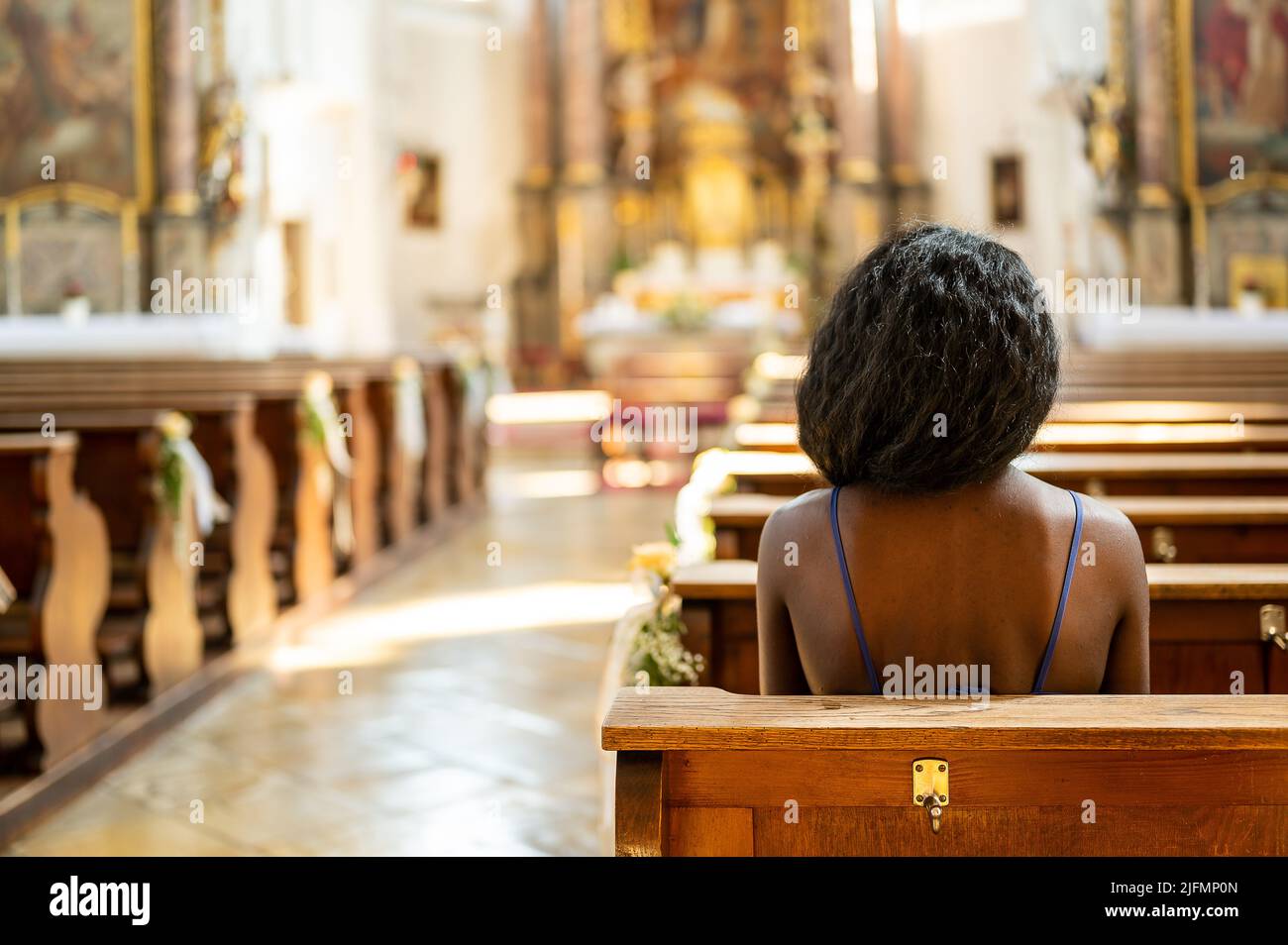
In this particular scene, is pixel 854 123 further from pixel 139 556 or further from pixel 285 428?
pixel 139 556

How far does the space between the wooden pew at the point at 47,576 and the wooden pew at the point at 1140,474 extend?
1.78 meters

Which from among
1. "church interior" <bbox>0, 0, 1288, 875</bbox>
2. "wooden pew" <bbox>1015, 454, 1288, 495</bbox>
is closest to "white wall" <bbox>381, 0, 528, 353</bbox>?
"church interior" <bbox>0, 0, 1288, 875</bbox>

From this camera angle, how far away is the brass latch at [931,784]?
133cm

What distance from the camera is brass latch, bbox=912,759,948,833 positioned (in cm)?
133

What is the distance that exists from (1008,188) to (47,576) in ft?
50.7

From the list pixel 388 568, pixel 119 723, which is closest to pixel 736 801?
pixel 119 723

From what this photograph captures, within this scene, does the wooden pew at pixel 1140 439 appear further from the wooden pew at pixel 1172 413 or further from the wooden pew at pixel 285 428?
the wooden pew at pixel 285 428

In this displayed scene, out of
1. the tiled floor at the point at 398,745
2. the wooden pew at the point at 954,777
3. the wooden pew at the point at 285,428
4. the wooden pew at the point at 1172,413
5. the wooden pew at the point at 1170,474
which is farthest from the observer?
the wooden pew at the point at 285,428

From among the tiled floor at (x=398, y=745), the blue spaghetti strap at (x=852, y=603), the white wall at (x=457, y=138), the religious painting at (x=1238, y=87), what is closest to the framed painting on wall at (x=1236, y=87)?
the religious painting at (x=1238, y=87)

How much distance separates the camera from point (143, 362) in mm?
7195

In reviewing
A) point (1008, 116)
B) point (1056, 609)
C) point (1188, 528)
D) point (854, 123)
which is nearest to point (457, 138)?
point (854, 123)

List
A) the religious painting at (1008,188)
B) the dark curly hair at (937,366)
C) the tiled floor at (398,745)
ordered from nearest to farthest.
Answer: the dark curly hair at (937,366), the tiled floor at (398,745), the religious painting at (1008,188)

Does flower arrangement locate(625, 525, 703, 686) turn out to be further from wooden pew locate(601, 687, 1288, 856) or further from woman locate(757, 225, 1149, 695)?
wooden pew locate(601, 687, 1288, 856)
